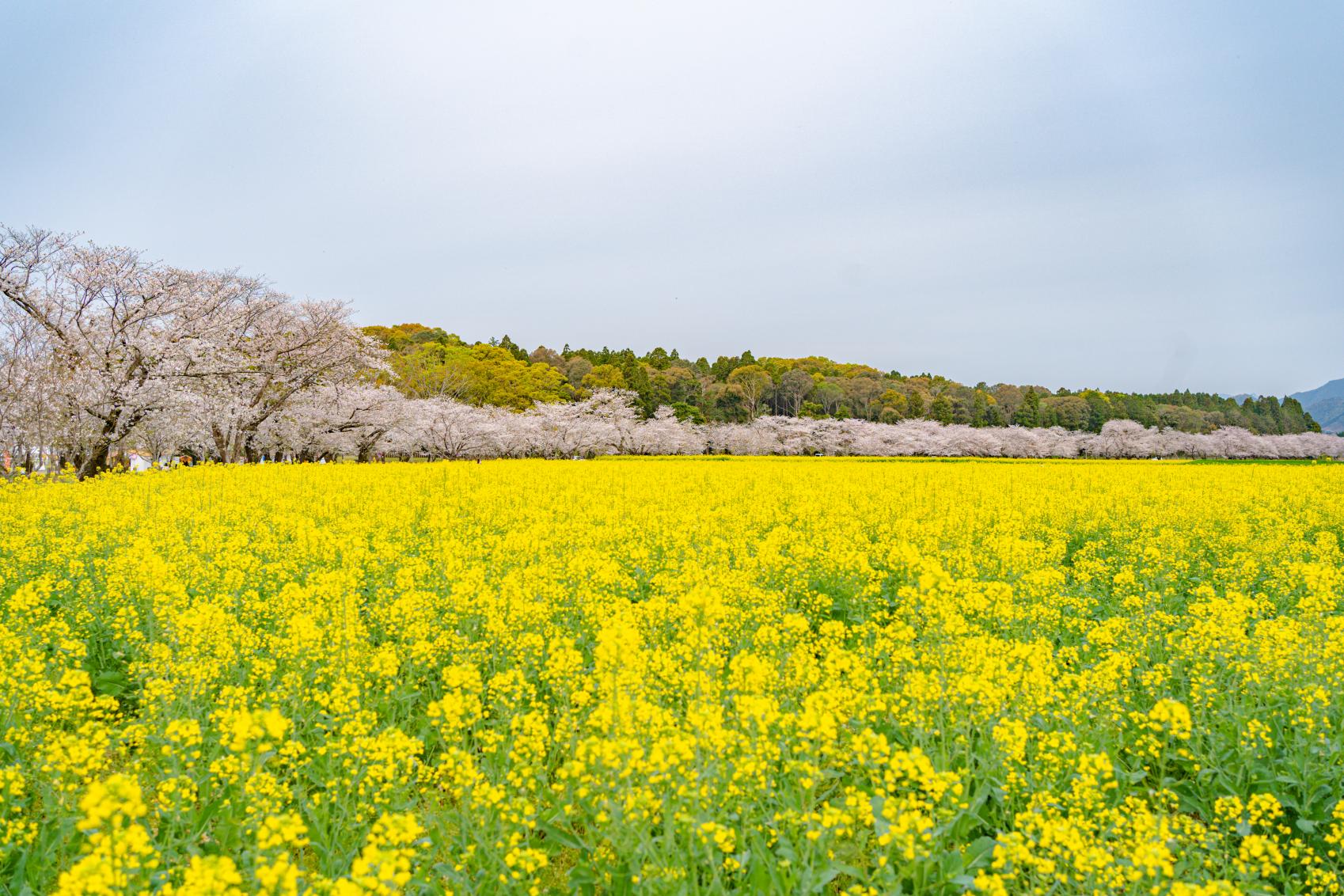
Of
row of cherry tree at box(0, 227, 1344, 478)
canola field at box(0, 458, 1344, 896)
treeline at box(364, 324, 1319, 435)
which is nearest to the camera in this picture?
canola field at box(0, 458, 1344, 896)

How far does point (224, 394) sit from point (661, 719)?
3105 cm

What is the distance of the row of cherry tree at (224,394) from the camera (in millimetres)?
20484

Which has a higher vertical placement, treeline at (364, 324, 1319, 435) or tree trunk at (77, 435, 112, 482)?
treeline at (364, 324, 1319, 435)

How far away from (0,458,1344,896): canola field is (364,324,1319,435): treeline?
186 ft

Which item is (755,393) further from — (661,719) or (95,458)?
(661,719)

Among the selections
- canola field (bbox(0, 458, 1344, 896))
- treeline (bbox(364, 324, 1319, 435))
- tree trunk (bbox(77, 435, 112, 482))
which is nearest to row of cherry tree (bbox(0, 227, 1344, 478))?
tree trunk (bbox(77, 435, 112, 482))

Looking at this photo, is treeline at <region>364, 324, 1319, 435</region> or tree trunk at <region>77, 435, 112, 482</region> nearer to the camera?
tree trunk at <region>77, 435, 112, 482</region>

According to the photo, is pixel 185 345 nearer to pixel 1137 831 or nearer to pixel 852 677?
pixel 852 677

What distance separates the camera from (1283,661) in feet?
15.9

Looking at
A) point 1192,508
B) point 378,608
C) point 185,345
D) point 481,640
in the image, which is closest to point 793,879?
point 481,640

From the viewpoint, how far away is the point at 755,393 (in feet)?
290

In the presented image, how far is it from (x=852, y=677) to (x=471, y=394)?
224ft

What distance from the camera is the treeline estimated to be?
6988 centimetres

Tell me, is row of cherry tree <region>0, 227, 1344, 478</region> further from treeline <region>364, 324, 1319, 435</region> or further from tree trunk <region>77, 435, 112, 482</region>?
treeline <region>364, 324, 1319, 435</region>
